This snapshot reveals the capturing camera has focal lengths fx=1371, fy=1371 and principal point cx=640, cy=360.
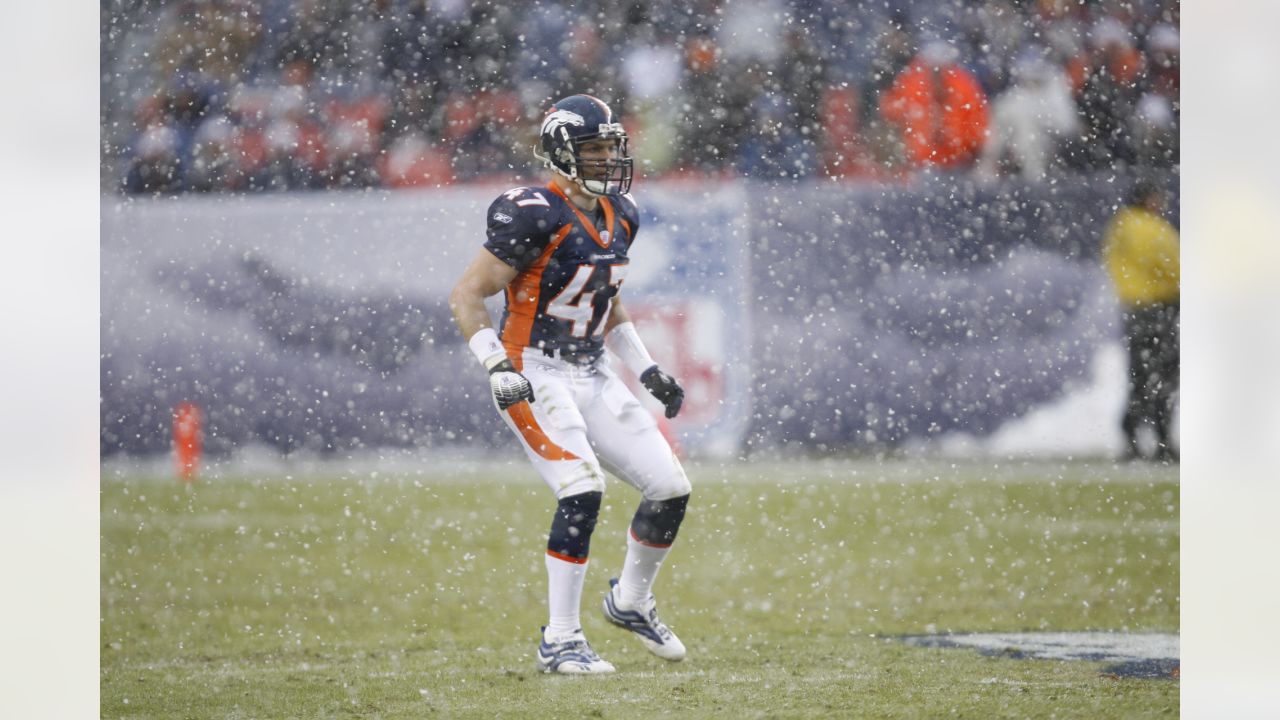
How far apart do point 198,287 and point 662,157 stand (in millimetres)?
2122

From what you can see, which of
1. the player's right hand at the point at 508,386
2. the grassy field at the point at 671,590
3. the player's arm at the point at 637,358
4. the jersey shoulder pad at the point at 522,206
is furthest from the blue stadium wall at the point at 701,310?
the player's right hand at the point at 508,386

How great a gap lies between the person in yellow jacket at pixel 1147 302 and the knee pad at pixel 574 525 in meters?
3.67

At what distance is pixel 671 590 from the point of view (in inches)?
146

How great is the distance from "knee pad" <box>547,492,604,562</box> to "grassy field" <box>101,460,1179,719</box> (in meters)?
0.24

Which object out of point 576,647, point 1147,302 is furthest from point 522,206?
point 1147,302

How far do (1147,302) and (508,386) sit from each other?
422 cm

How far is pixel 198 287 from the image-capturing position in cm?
601

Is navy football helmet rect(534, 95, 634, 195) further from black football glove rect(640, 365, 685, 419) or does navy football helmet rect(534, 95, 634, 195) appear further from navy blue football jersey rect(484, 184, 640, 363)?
black football glove rect(640, 365, 685, 419)

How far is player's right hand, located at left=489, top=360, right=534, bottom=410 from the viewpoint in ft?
7.66

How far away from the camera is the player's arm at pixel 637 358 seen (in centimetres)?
259

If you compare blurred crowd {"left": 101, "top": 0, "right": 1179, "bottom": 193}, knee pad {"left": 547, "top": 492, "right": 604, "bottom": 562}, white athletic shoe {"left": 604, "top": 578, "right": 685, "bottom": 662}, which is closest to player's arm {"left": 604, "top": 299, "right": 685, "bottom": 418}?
knee pad {"left": 547, "top": 492, "right": 604, "bottom": 562}
